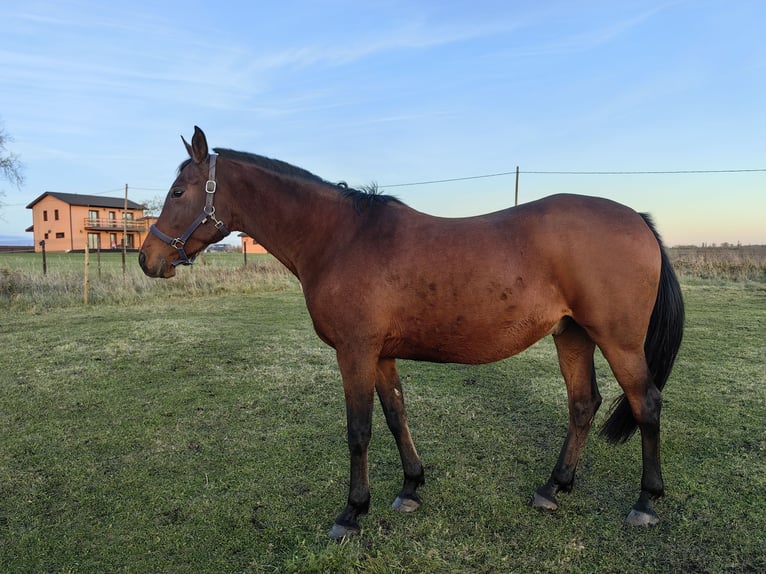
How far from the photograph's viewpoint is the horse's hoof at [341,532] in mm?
2672

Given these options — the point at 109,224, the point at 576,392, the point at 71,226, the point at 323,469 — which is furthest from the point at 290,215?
the point at 109,224

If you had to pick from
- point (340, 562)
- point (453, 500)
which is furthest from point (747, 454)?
point (340, 562)

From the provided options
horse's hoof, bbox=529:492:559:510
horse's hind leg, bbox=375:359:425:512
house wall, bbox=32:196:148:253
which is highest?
house wall, bbox=32:196:148:253

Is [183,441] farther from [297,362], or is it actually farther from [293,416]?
[297,362]

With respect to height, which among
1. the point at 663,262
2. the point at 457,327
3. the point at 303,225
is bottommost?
the point at 457,327

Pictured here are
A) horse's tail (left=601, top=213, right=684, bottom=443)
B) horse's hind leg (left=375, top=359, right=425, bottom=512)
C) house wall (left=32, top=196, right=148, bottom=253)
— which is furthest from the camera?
house wall (left=32, top=196, right=148, bottom=253)

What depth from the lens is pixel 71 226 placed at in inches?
2018

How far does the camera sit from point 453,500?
305cm

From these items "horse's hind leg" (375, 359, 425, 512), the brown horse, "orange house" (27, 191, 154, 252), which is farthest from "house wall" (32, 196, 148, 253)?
"horse's hind leg" (375, 359, 425, 512)

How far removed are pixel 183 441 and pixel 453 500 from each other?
7.98ft

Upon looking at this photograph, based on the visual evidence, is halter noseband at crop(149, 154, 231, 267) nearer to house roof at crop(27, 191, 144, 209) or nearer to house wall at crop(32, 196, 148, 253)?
house wall at crop(32, 196, 148, 253)

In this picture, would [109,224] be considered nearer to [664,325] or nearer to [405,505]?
[405,505]

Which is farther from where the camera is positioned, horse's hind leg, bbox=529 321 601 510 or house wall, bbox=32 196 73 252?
house wall, bbox=32 196 73 252

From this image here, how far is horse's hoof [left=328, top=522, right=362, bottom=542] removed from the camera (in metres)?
2.67
